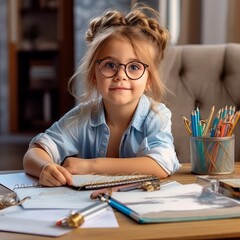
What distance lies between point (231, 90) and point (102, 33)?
69 centimetres

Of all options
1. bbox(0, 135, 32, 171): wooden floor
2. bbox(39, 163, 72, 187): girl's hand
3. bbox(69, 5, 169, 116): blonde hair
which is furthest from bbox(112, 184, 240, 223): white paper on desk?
bbox(0, 135, 32, 171): wooden floor

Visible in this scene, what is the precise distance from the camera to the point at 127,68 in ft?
4.52

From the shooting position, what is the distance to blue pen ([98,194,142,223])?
90cm

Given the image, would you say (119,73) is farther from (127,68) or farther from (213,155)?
(213,155)

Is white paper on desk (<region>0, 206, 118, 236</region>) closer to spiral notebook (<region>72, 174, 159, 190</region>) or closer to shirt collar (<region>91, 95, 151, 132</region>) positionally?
spiral notebook (<region>72, 174, 159, 190</region>)

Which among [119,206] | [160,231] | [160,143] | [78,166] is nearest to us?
[160,231]

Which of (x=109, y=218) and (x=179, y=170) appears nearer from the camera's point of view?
(x=109, y=218)

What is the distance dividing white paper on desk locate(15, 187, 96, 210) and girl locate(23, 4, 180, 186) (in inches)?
7.0

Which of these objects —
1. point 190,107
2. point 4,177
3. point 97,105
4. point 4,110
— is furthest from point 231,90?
point 4,110

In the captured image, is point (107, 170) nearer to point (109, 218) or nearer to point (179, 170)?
point (179, 170)

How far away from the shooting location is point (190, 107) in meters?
2.02

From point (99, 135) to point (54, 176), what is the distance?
397 mm

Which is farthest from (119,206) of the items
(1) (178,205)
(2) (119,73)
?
(2) (119,73)

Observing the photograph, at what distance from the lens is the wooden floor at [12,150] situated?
462 centimetres
